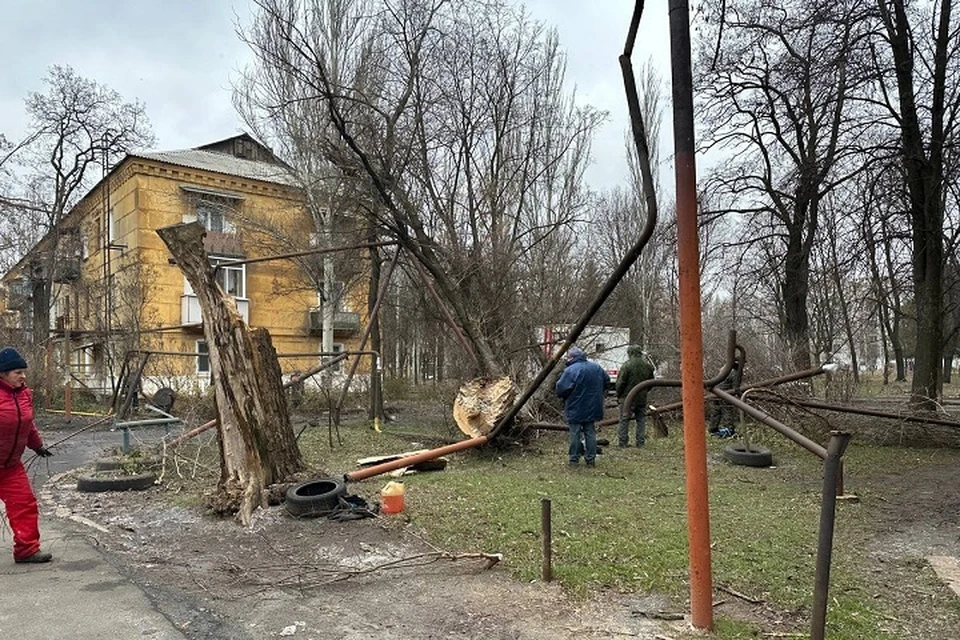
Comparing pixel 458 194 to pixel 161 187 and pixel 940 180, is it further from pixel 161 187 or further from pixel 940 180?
pixel 161 187

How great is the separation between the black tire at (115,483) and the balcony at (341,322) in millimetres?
21713

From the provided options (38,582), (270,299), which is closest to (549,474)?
(38,582)

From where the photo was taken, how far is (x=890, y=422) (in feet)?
37.8

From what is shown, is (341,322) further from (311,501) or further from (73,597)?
(73,597)

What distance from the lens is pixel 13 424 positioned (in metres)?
5.38

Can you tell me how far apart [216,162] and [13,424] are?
28541 millimetres

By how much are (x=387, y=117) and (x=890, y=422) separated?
9.79 meters

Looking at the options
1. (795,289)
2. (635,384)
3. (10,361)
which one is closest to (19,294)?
(635,384)

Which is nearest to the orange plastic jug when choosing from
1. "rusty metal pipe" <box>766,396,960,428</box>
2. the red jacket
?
the red jacket

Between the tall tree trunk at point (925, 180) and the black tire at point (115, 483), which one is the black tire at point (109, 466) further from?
the tall tree trunk at point (925, 180)

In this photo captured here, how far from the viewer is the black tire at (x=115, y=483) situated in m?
8.55

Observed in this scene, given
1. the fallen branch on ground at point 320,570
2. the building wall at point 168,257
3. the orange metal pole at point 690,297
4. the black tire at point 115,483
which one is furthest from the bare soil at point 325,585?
the building wall at point 168,257

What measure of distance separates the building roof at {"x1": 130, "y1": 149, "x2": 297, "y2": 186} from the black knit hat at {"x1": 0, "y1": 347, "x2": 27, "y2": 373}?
69.9 ft

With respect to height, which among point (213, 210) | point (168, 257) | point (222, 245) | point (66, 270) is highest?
point (213, 210)
